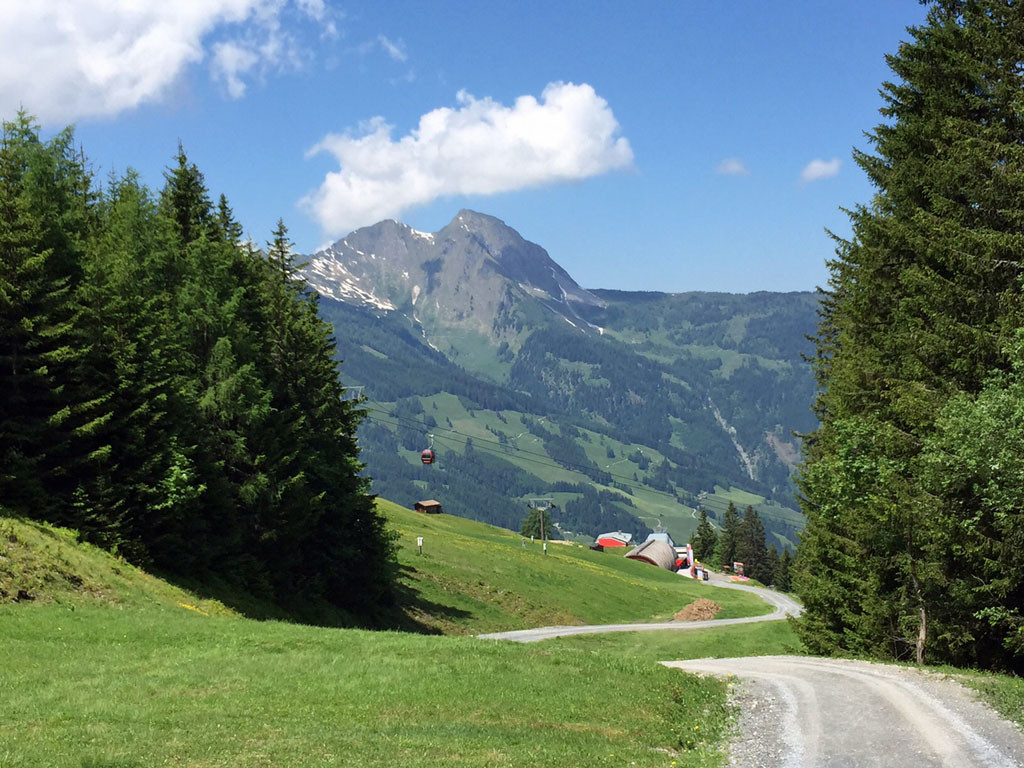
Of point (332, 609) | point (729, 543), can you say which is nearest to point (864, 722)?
point (332, 609)

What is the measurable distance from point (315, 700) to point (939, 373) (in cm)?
1885

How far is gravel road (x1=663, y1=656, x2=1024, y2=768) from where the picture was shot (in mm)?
16297

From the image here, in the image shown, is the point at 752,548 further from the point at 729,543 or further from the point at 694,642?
the point at 694,642

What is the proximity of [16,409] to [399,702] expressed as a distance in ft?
76.0

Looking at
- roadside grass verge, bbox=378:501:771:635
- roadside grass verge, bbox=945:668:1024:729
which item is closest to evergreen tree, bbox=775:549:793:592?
roadside grass verge, bbox=378:501:771:635

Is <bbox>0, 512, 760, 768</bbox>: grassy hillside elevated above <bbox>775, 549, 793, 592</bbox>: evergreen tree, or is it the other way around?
<bbox>0, 512, 760, 768</bbox>: grassy hillside

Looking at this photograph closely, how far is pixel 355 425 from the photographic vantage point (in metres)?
53.2

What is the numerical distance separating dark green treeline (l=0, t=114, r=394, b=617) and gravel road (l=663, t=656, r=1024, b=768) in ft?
82.9

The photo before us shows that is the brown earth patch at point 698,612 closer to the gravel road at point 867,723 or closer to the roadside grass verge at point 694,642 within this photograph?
the roadside grass verge at point 694,642

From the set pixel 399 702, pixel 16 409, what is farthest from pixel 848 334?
pixel 16 409

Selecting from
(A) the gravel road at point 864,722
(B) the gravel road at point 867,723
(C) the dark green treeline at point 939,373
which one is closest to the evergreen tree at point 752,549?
(C) the dark green treeline at point 939,373

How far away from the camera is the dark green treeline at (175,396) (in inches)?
1379

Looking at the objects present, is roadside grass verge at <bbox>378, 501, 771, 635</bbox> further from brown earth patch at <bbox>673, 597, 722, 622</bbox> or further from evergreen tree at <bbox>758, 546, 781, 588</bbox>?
evergreen tree at <bbox>758, 546, 781, 588</bbox>

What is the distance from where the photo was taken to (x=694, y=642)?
5656cm
